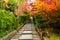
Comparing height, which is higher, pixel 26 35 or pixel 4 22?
pixel 4 22

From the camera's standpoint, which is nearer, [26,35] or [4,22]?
[4,22]

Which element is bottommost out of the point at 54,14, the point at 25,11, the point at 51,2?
the point at 25,11

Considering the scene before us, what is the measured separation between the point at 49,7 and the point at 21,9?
41957 millimetres

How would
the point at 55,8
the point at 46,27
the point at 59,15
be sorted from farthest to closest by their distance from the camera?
1. the point at 46,27
2. the point at 59,15
3. the point at 55,8

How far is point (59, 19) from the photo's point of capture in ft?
76.9

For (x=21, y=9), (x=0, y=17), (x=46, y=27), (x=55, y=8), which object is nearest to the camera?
(x=0, y=17)

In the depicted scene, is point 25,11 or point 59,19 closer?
point 59,19

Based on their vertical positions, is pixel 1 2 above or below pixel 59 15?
above

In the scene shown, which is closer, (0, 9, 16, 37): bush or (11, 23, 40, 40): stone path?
(0, 9, 16, 37): bush

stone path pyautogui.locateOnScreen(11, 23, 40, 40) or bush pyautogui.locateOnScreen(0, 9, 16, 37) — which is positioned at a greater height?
bush pyautogui.locateOnScreen(0, 9, 16, 37)

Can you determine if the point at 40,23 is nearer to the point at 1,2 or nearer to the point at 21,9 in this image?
the point at 1,2

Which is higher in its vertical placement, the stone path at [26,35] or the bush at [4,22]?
the bush at [4,22]

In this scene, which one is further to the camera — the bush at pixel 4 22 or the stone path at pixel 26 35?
the stone path at pixel 26 35

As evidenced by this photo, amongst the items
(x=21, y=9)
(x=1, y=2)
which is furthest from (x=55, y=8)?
(x=21, y=9)
